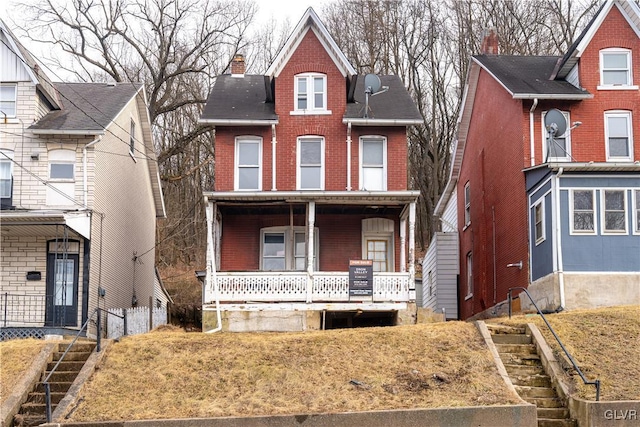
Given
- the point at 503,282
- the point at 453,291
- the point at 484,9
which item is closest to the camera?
the point at 503,282

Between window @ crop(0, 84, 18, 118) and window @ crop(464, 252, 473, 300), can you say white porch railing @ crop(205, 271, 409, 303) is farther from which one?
window @ crop(464, 252, 473, 300)

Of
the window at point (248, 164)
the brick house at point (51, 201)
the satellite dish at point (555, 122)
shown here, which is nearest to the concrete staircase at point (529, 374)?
the satellite dish at point (555, 122)

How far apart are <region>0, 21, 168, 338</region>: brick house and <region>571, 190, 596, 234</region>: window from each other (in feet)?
46.7

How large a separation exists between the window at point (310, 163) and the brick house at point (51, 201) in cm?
623

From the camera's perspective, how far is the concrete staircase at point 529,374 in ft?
58.9

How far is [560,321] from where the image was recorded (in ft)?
72.8

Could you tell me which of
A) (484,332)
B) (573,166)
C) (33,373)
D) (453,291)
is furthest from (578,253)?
(33,373)

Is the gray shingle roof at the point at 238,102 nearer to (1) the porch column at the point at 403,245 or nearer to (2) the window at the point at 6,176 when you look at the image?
(1) the porch column at the point at 403,245

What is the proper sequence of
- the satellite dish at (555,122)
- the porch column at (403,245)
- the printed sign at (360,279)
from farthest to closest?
the porch column at (403,245) → the satellite dish at (555,122) → the printed sign at (360,279)

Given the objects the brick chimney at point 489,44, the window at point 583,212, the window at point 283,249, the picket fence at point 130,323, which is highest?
the brick chimney at point 489,44

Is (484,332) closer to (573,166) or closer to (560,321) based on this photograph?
(560,321)

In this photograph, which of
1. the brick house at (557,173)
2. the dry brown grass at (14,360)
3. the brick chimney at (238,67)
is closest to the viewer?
the dry brown grass at (14,360)

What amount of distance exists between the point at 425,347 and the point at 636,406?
492 centimetres

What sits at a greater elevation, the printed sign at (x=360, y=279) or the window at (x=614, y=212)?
the window at (x=614, y=212)
